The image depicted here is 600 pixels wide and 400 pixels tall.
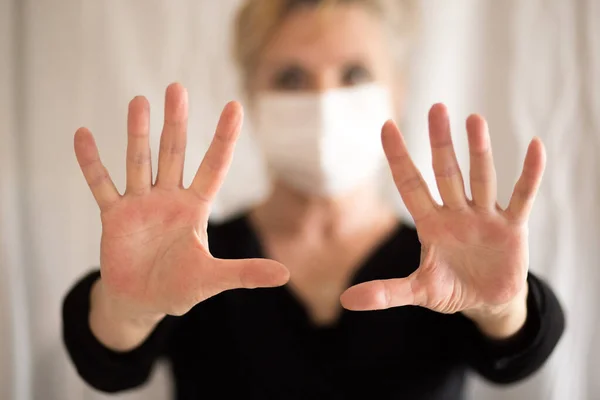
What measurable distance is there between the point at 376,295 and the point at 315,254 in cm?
32

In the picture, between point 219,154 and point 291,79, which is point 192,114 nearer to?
point 291,79

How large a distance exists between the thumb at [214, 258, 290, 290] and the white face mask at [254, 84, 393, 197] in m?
0.26

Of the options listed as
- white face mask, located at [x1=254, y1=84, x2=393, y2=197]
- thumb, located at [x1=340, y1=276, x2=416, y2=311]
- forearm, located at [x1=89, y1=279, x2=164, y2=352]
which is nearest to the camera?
thumb, located at [x1=340, y1=276, x2=416, y2=311]

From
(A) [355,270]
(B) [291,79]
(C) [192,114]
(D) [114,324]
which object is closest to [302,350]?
(A) [355,270]

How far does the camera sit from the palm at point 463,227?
404 millimetres

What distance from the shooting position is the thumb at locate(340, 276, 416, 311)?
1.26ft

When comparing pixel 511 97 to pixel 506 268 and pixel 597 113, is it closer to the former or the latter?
pixel 597 113

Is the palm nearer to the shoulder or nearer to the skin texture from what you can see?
the skin texture

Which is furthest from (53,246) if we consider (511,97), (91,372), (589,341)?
(589,341)

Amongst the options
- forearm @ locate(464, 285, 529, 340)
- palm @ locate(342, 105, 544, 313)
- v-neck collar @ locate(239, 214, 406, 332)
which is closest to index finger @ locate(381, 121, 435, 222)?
palm @ locate(342, 105, 544, 313)

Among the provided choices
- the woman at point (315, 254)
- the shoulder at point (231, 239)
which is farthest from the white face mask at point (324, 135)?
the shoulder at point (231, 239)

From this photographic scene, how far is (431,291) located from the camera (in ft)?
1.33

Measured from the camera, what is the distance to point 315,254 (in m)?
0.71

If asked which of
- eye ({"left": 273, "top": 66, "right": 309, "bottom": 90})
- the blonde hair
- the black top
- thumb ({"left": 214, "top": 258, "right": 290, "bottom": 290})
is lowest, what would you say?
the black top
